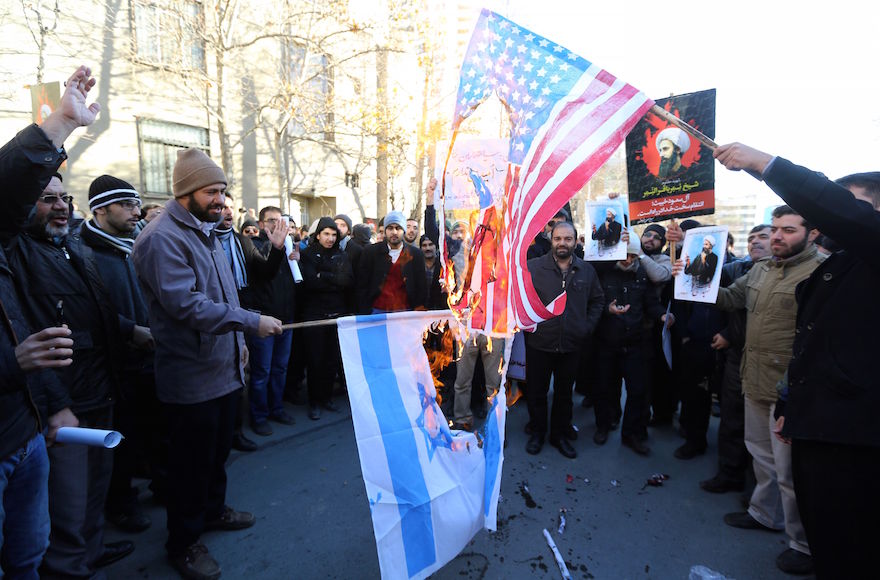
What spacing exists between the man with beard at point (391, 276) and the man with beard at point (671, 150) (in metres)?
2.83

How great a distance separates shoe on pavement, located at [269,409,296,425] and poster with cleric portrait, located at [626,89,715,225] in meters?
3.84

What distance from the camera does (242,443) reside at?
402 centimetres

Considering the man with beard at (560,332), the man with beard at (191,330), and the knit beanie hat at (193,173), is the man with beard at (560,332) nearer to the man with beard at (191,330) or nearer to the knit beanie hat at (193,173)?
the man with beard at (191,330)

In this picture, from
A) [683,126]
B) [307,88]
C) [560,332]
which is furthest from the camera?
[307,88]

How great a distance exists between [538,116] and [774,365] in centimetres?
241

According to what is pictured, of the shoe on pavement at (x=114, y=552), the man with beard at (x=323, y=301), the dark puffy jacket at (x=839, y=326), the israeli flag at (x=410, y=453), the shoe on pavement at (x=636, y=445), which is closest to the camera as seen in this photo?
the dark puffy jacket at (x=839, y=326)

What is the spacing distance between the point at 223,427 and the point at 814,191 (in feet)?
10.5

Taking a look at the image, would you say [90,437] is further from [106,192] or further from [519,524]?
[519,524]

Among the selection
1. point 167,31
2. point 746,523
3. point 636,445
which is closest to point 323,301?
point 636,445

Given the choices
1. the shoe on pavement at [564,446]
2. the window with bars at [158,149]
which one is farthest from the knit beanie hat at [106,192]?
the window with bars at [158,149]

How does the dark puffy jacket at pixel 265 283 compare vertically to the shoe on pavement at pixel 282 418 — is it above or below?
above

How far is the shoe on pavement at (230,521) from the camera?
2908mm

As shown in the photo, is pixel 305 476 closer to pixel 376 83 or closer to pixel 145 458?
pixel 145 458

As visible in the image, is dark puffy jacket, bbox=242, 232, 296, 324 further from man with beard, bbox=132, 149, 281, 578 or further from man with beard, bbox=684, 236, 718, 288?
man with beard, bbox=684, 236, 718, 288
